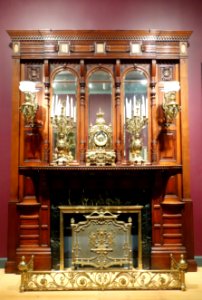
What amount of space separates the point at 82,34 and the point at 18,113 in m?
1.21

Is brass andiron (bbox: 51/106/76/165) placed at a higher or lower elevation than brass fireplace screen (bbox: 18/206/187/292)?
higher

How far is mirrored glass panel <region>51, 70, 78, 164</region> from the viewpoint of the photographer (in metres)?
4.33

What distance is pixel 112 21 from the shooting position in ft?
15.2

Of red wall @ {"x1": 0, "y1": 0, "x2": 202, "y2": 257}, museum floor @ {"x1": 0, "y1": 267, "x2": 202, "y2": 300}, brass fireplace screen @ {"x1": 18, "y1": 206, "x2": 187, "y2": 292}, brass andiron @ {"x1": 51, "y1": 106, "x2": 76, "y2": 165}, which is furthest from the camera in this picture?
red wall @ {"x1": 0, "y1": 0, "x2": 202, "y2": 257}

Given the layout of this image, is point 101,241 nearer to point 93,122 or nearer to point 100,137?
point 100,137

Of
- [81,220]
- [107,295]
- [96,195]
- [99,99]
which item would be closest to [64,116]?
[99,99]

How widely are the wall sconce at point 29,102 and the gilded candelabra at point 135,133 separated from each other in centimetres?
111

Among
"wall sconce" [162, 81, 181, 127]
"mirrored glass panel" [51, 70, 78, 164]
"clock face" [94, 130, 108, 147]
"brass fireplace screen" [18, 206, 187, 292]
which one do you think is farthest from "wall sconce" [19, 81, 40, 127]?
"wall sconce" [162, 81, 181, 127]

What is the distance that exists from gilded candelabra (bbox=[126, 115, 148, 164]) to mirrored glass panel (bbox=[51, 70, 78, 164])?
0.67 m

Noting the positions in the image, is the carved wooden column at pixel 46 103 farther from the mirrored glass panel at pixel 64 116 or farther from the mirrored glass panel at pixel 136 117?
the mirrored glass panel at pixel 136 117

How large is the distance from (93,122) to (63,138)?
0.41m

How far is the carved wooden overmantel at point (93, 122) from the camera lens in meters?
4.33

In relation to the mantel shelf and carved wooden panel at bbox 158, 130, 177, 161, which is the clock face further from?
carved wooden panel at bbox 158, 130, 177, 161

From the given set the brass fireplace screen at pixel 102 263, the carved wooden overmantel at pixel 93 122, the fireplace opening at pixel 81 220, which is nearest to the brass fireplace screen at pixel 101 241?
the brass fireplace screen at pixel 102 263
